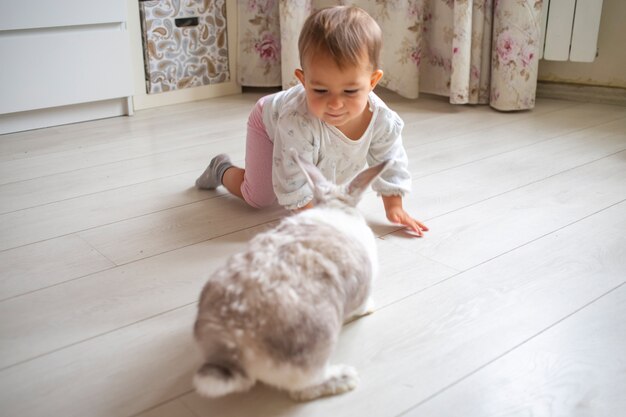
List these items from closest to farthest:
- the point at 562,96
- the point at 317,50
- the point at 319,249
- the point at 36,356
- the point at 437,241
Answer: the point at 319,249
the point at 36,356
the point at 317,50
the point at 437,241
the point at 562,96

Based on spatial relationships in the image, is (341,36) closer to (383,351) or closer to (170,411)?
(383,351)

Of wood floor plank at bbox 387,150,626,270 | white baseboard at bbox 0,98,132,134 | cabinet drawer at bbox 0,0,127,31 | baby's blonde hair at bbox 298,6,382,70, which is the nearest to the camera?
baby's blonde hair at bbox 298,6,382,70

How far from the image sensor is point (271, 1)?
2490 millimetres

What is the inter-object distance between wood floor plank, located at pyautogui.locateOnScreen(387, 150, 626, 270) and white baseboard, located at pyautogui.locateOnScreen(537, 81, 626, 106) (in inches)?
28.8

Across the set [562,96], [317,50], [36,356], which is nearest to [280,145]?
[317,50]

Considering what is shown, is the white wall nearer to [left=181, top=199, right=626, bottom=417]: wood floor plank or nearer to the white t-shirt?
[left=181, top=199, right=626, bottom=417]: wood floor plank

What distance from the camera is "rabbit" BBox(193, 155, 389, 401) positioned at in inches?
28.2

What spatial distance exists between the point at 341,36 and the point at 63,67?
1365 millimetres

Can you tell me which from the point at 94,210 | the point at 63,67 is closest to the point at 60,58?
the point at 63,67

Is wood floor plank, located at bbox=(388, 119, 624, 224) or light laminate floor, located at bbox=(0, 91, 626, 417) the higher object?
wood floor plank, located at bbox=(388, 119, 624, 224)

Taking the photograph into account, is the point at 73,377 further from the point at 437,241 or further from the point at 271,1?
the point at 271,1

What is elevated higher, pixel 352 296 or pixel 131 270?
pixel 352 296

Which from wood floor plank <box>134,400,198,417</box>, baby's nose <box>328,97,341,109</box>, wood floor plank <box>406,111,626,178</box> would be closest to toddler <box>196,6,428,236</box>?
baby's nose <box>328,97,341,109</box>

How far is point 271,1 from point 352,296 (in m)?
1.93
